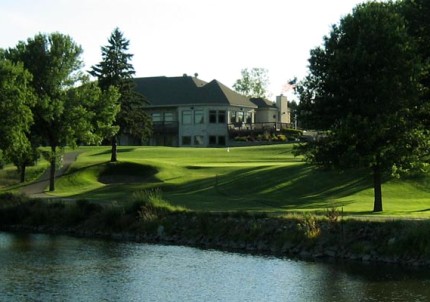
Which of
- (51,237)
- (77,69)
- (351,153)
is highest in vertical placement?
(77,69)

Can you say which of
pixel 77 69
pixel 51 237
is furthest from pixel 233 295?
pixel 77 69

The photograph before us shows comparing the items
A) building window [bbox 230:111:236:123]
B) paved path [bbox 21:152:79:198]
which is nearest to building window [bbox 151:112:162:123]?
building window [bbox 230:111:236:123]

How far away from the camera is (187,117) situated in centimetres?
8431

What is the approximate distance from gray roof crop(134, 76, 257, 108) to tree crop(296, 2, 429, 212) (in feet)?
164

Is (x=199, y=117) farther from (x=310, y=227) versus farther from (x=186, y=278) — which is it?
(x=186, y=278)

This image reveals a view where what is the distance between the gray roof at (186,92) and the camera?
83.6 m

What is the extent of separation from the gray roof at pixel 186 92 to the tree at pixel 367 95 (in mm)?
50101

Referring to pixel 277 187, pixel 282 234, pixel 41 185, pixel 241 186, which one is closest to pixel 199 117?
pixel 41 185

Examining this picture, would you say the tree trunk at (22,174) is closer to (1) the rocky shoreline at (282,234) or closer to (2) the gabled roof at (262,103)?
(1) the rocky shoreline at (282,234)

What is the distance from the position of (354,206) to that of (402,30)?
997 cm

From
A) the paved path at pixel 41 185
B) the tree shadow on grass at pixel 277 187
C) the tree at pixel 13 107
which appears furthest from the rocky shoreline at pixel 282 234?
the paved path at pixel 41 185

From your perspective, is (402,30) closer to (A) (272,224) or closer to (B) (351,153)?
(B) (351,153)

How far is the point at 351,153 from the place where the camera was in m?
31.0

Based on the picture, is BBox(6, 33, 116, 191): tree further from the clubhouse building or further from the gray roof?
the gray roof
